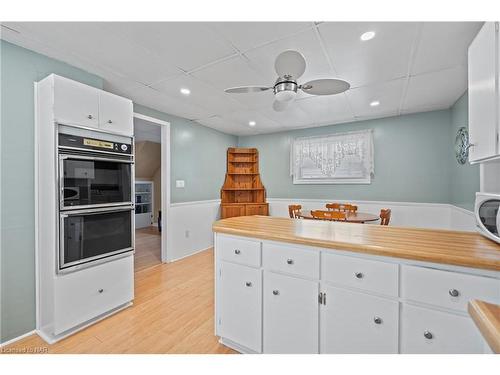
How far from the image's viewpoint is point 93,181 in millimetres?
1979

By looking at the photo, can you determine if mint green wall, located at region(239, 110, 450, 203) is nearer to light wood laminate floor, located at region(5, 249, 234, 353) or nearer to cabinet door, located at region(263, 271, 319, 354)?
light wood laminate floor, located at region(5, 249, 234, 353)

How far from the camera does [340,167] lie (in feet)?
14.5

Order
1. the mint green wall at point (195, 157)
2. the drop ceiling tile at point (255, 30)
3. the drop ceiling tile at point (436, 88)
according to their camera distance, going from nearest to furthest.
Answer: the drop ceiling tile at point (255, 30)
the drop ceiling tile at point (436, 88)
the mint green wall at point (195, 157)

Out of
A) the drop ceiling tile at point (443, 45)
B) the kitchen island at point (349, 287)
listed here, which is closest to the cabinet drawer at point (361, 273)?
the kitchen island at point (349, 287)

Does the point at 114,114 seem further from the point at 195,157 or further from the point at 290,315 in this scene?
the point at 290,315

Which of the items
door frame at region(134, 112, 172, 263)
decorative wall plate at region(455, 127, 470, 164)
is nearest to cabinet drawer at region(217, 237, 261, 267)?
door frame at region(134, 112, 172, 263)

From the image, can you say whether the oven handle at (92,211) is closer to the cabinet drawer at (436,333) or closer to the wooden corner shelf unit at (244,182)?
the cabinet drawer at (436,333)

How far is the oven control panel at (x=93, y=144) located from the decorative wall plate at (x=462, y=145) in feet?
13.6

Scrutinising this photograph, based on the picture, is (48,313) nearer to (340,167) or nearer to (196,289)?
(196,289)

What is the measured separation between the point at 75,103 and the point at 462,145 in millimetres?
4596

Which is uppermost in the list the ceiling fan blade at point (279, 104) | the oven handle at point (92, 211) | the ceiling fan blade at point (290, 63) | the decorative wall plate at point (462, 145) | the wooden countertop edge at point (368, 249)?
the ceiling fan blade at point (290, 63)

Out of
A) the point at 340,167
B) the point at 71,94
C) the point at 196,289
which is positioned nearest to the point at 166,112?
the point at 71,94

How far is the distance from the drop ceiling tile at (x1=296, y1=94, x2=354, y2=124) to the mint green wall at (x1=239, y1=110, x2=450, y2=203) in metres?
0.43

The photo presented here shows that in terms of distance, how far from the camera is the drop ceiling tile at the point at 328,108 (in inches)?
123
